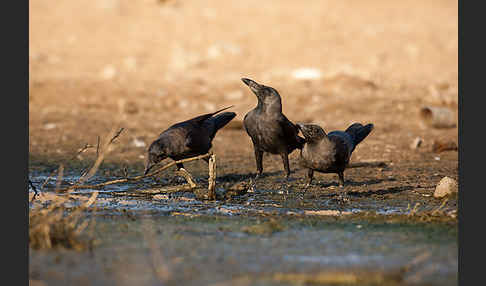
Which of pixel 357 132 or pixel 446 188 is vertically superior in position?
pixel 357 132

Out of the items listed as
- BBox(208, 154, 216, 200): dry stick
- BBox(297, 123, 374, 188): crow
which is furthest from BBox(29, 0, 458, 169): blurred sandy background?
BBox(297, 123, 374, 188): crow

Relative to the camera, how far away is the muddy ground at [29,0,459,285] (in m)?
4.52

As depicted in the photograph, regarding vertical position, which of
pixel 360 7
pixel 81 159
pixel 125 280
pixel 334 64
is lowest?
pixel 125 280

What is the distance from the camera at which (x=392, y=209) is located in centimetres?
631

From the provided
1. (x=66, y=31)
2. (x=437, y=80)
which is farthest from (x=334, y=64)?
(x=66, y=31)

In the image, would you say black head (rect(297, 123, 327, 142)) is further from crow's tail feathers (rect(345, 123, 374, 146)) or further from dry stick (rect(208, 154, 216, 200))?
dry stick (rect(208, 154, 216, 200))

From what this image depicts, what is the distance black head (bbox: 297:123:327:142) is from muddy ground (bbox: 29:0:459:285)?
563 millimetres

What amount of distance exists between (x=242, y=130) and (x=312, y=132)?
4344 millimetres

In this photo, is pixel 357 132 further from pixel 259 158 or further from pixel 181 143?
pixel 181 143

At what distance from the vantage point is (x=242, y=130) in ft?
36.3

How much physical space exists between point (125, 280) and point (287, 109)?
28.5 ft

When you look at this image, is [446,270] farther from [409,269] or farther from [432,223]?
[432,223]

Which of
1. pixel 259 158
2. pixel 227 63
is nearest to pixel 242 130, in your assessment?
pixel 259 158

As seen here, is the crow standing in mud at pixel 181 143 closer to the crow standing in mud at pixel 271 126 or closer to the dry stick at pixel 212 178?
the crow standing in mud at pixel 271 126
